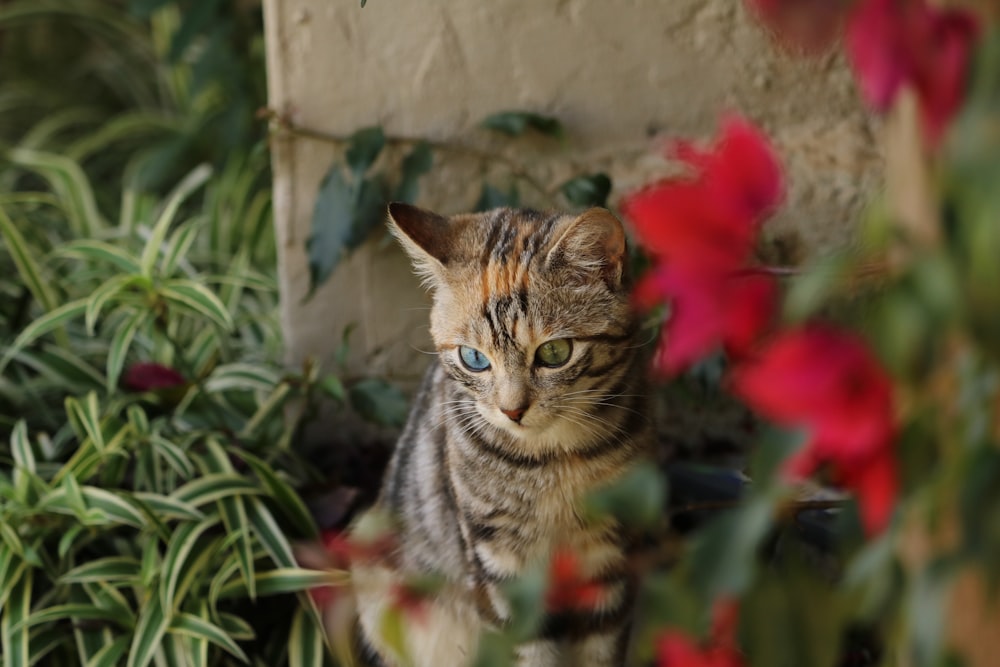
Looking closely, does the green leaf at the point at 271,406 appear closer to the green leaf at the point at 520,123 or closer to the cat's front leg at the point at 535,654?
the green leaf at the point at 520,123

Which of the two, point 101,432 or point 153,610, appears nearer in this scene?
point 153,610

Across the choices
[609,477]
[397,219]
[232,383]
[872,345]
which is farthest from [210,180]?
[872,345]

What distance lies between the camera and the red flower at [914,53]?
785 millimetres

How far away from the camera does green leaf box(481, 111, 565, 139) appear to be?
2.63 metres

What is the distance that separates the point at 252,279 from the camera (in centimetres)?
307

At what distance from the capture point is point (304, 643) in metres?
2.49

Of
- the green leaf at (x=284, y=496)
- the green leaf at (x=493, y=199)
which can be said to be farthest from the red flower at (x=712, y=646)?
the green leaf at (x=493, y=199)

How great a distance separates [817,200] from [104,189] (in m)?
2.68

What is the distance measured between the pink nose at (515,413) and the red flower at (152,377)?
0.99 meters

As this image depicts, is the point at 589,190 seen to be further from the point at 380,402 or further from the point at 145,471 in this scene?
the point at 145,471

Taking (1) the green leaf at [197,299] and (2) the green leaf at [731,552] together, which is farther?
(1) the green leaf at [197,299]

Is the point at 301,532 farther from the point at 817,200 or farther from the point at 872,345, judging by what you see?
the point at 872,345

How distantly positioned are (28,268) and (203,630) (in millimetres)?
1120

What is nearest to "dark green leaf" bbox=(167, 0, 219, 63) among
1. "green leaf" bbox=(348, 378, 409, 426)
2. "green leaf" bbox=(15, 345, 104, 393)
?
"green leaf" bbox=(15, 345, 104, 393)
